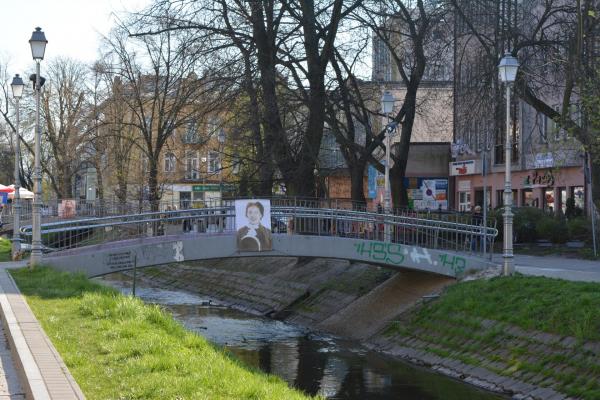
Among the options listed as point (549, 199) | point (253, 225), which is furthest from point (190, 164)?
point (253, 225)

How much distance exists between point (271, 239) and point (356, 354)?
3822 mm

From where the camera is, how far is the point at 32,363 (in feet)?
34.9

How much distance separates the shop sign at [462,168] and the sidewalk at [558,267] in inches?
970

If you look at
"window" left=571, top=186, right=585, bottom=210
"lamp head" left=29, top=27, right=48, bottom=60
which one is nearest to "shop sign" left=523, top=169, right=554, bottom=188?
"window" left=571, top=186, right=585, bottom=210

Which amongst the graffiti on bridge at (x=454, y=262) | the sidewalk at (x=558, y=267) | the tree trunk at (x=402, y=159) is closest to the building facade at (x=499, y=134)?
the tree trunk at (x=402, y=159)

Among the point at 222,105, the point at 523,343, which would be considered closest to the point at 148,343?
the point at 523,343

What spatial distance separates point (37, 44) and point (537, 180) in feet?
102

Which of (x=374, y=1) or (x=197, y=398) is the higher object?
(x=374, y=1)

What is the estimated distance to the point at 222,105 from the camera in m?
32.3

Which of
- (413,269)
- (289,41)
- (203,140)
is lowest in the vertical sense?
(413,269)

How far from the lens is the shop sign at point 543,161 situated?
45.9 m

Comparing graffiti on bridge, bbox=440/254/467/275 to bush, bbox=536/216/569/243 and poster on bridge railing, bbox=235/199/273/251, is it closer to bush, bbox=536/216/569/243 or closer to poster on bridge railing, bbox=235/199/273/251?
poster on bridge railing, bbox=235/199/273/251

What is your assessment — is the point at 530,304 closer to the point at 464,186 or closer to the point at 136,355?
the point at 136,355

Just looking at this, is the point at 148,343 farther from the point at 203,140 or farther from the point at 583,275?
the point at 203,140
